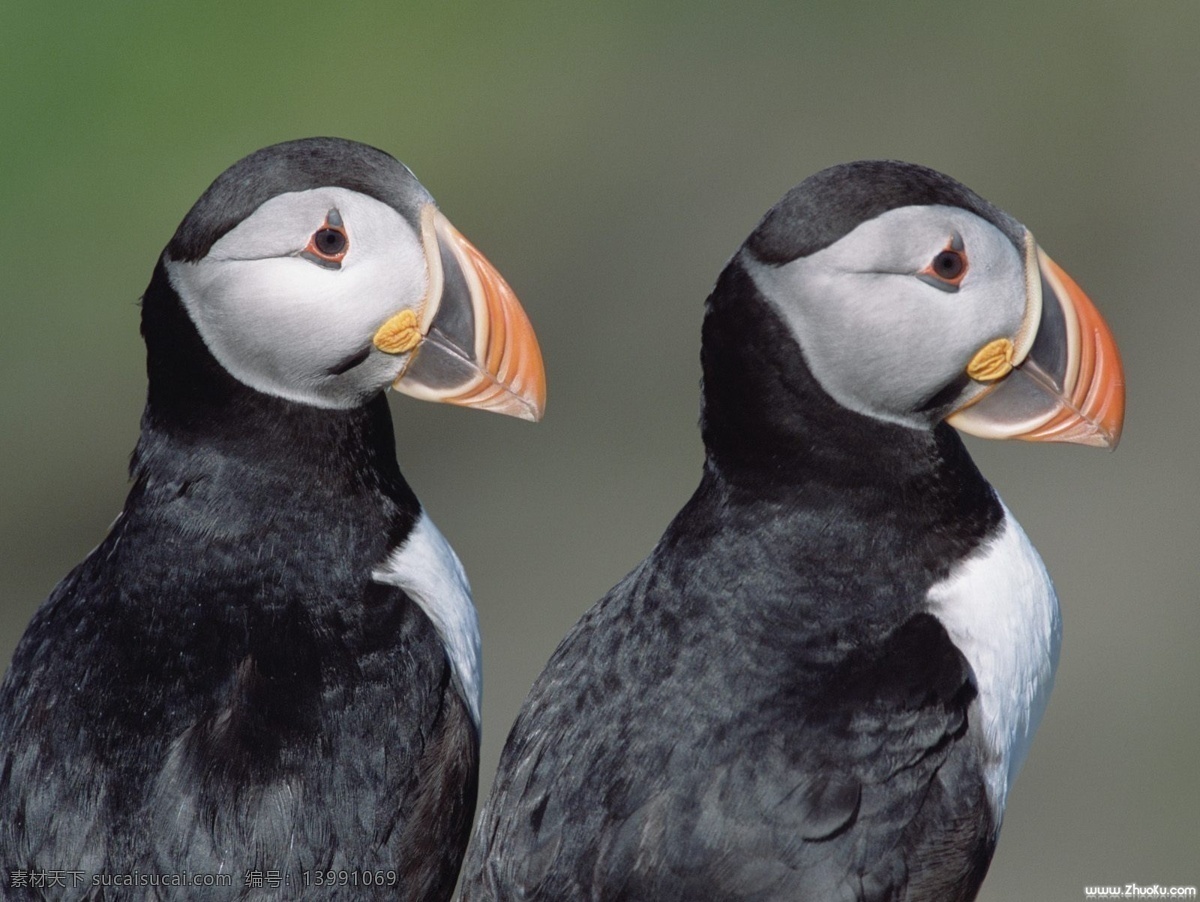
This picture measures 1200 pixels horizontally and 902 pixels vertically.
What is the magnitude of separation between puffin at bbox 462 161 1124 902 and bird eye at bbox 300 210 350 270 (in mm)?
816

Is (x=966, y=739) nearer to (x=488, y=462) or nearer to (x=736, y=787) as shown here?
(x=736, y=787)

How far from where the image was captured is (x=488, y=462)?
27.6 ft

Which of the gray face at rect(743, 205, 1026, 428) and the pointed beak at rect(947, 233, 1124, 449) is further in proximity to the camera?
the pointed beak at rect(947, 233, 1124, 449)

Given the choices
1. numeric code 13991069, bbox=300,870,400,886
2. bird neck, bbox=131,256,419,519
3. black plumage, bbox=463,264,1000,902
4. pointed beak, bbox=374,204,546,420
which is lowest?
numeric code 13991069, bbox=300,870,400,886

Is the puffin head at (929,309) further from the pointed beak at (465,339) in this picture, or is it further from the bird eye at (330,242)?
the bird eye at (330,242)

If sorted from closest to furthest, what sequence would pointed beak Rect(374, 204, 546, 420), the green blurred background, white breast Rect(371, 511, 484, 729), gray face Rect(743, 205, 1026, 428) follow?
gray face Rect(743, 205, 1026, 428), pointed beak Rect(374, 204, 546, 420), white breast Rect(371, 511, 484, 729), the green blurred background

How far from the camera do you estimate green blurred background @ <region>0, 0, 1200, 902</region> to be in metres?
7.45

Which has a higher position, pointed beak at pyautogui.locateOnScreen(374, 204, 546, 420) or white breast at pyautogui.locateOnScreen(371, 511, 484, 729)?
pointed beak at pyautogui.locateOnScreen(374, 204, 546, 420)

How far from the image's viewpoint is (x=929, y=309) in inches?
147

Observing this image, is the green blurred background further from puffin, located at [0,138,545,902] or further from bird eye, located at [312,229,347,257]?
bird eye, located at [312,229,347,257]

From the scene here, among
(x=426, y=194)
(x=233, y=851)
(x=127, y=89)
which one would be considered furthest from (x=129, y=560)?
(x=127, y=89)

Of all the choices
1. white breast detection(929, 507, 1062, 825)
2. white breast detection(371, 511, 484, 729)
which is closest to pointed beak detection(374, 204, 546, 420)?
white breast detection(371, 511, 484, 729)

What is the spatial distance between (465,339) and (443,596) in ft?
1.97

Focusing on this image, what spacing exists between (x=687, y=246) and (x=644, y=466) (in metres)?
1.55
